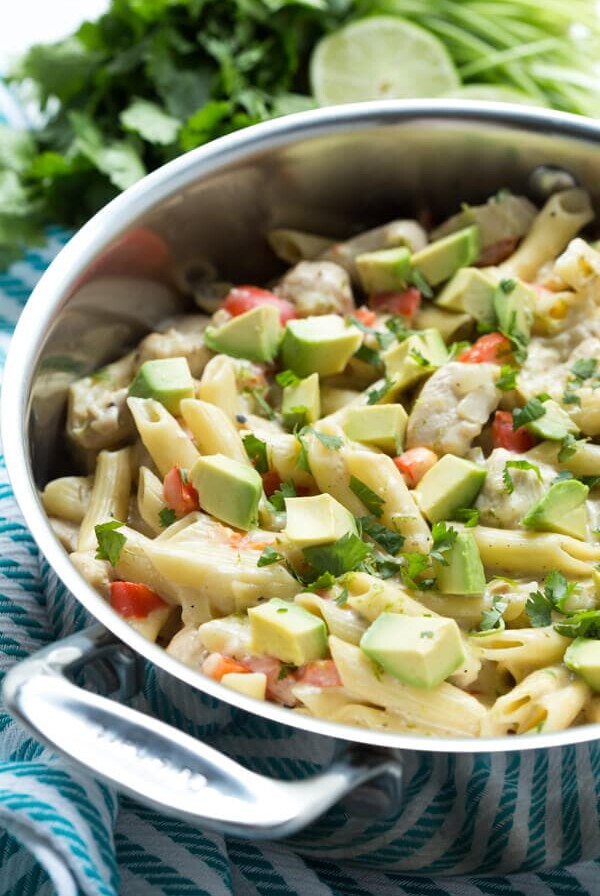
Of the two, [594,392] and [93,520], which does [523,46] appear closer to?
[594,392]

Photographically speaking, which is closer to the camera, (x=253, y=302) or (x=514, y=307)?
(x=514, y=307)

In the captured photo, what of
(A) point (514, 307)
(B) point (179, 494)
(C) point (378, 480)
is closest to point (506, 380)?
(A) point (514, 307)

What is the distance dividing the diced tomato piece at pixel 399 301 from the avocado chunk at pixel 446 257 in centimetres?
6

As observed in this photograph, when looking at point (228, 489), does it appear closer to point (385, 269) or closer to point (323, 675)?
point (323, 675)

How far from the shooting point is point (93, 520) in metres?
2.43

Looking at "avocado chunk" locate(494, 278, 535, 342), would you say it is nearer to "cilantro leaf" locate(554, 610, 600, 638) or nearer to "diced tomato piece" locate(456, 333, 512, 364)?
"diced tomato piece" locate(456, 333, 512, 364)

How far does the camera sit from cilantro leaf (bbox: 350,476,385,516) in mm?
2355

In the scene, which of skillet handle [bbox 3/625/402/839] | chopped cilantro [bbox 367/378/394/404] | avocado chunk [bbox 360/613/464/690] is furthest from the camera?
chopped cilantro [bbox 367/378/394/404]

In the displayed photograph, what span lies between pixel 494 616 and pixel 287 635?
1.33 ft

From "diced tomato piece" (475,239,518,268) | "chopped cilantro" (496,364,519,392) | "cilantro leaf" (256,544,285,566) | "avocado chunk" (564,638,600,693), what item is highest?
"diced tomato piece" (475,239,518,268)

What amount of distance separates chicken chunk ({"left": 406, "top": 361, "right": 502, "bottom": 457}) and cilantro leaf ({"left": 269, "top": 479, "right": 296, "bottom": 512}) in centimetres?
28

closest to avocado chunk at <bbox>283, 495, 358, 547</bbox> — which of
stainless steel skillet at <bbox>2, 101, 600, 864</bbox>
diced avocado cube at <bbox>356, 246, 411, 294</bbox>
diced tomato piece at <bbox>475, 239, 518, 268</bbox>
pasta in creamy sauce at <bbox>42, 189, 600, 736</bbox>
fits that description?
pasta in creamy sauce at <bbox>42, 189, 600, 736</bbox>

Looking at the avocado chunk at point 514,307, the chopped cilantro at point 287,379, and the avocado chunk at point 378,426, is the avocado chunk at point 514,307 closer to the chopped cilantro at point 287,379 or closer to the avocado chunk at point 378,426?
the avocado chunk at point 378,426

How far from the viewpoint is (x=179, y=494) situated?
2400 mm
